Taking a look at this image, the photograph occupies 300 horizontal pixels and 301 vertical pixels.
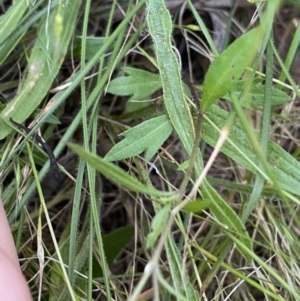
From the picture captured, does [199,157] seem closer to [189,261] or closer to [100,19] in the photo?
[189,261]

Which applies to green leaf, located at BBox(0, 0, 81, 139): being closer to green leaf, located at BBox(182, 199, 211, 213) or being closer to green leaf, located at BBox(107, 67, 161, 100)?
green leaf, located at BBox(107, 67, 161, 100)

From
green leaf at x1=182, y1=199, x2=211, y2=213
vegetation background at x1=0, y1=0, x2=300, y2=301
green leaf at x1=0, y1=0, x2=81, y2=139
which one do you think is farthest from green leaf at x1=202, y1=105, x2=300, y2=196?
green leaf at x1=0, y1=0, x2=81, y2=139

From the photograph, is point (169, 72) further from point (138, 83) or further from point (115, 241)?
point (115, 241)

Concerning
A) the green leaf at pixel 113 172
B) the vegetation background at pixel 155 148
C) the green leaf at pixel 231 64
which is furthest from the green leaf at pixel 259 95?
the green leaf at pixel 113 172

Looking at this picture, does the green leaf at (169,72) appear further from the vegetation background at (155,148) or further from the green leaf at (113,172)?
the green leaf at (113,172)

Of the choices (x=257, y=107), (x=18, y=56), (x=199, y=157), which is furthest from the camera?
(x=18, y=56)

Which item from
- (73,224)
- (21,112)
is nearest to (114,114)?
(21,112)
